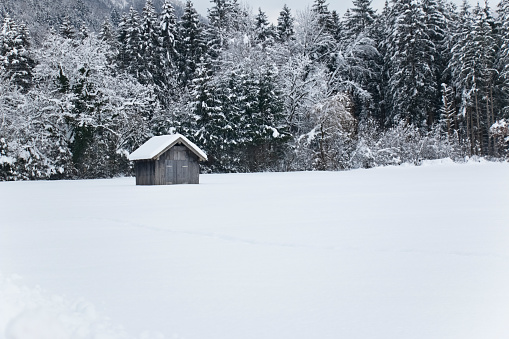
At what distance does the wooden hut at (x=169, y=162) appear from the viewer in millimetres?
25078

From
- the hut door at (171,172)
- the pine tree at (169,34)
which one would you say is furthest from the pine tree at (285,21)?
the hut door at (171,172)

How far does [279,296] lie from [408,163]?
35473mm

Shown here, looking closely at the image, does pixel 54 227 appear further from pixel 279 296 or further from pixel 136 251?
pixel 279 296

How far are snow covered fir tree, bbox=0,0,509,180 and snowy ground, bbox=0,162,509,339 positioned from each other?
84.0ft

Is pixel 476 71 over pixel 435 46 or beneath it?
beneath

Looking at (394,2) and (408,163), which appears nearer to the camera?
(408,163)

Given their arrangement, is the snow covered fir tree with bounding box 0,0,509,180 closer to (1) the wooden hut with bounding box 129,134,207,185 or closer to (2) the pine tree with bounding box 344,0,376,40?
(2) the pine tree with bounding box 344,0,376,40

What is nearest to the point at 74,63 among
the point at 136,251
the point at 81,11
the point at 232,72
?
the point at 232,72

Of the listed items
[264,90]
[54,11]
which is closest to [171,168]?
[264,90]

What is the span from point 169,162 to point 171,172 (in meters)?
0.52

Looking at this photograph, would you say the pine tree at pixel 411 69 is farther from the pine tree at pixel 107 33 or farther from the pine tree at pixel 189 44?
the pine tree at pixel 107 33

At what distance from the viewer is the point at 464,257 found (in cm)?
606

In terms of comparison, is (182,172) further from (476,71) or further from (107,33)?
(107,33)

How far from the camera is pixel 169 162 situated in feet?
83.5
